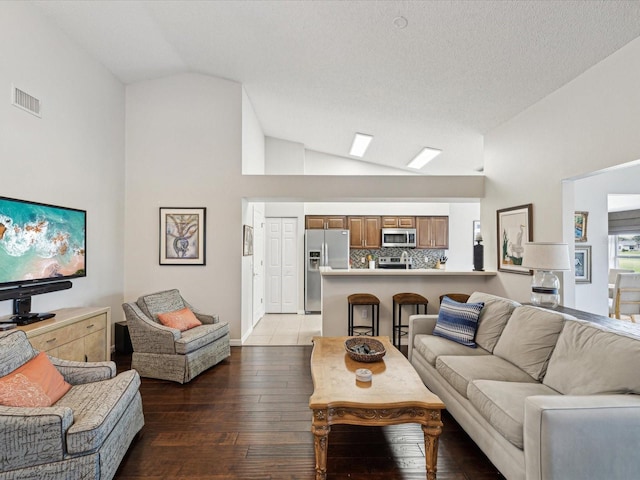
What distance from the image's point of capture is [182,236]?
467 centimetres

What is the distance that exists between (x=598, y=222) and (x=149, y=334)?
5.33m

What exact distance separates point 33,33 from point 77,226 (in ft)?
6.09

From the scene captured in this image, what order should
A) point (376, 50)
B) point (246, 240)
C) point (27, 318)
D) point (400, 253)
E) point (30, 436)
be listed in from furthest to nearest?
point (400, 253), point (246, 240), point (376, 50), point (27, 318), point (30, 436)

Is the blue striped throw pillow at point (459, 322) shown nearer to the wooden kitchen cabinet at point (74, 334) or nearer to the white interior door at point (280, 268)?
the wooden kitchen cabinet at point (74, 334)

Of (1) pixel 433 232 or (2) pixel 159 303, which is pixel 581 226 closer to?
(1) pixel 433 232

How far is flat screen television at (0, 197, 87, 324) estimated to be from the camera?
110 inches

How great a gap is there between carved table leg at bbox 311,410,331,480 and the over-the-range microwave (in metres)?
5.68

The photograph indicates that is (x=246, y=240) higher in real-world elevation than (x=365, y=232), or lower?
lower

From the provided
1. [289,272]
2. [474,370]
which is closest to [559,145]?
[474,370]

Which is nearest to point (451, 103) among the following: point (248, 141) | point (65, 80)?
point (248, 141)

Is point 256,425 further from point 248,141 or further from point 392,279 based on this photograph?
point 248,141

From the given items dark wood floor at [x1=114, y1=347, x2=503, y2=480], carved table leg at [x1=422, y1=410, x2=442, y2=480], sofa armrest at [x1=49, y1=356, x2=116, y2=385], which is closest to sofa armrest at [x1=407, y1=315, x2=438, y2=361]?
dark wood floor at [x1=114, y1=347, x2=503, y2=480]

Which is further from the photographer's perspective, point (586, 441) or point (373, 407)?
point (373, 407)

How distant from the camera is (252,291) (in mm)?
5695
